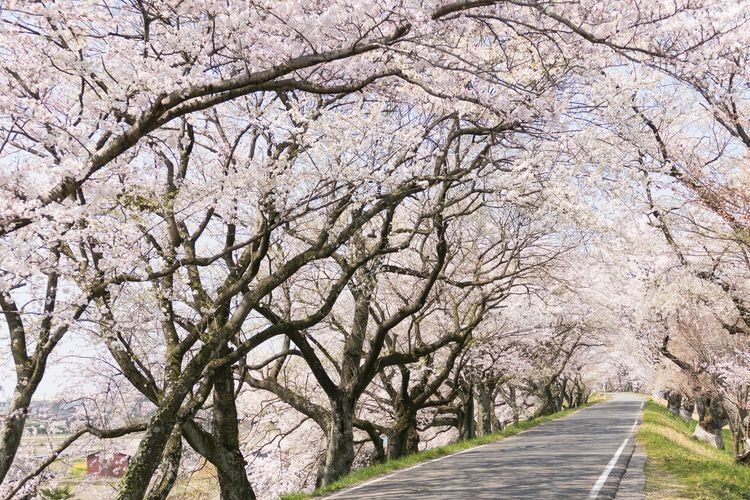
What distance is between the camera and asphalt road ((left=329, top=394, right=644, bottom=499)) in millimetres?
9266

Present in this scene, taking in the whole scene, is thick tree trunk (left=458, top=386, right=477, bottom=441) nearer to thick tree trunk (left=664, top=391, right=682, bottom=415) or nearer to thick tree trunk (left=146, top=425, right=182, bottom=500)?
thick tree trunk (left=146, top=425, right=182, bottom=500)

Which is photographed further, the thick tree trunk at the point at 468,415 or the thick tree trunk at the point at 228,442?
the thick tree trunk at the point at 468,415

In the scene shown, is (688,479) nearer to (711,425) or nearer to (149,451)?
(149,451)

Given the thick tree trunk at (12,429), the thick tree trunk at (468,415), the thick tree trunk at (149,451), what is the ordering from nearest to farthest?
the thick tree trunk at (149,451), the thick tree trunk at (12,429), the thick tree trunk at (468,415)

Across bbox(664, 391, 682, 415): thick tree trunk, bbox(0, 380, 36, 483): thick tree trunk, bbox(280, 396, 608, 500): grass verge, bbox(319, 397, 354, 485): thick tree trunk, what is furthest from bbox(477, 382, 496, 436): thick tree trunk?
bbox(664, 391, 682, 415): thick tree trunk

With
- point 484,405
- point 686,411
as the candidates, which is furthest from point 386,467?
point 686,411

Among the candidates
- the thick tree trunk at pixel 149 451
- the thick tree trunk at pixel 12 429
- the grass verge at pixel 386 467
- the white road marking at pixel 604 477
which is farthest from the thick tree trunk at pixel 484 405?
the thick tree trunk at pixel 12 429

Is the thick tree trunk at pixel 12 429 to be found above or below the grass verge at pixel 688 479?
above

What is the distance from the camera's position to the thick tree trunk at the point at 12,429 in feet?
29.7

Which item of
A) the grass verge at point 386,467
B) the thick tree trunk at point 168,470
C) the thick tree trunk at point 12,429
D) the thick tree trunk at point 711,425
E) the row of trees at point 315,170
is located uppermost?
the row of trees at point 315,170

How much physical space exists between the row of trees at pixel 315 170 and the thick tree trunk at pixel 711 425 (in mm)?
8987

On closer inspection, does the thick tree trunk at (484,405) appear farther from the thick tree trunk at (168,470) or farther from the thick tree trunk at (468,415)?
the thick tree trunk at (168,470)

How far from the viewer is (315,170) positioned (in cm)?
1227

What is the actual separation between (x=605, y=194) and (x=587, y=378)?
73.8 metres
